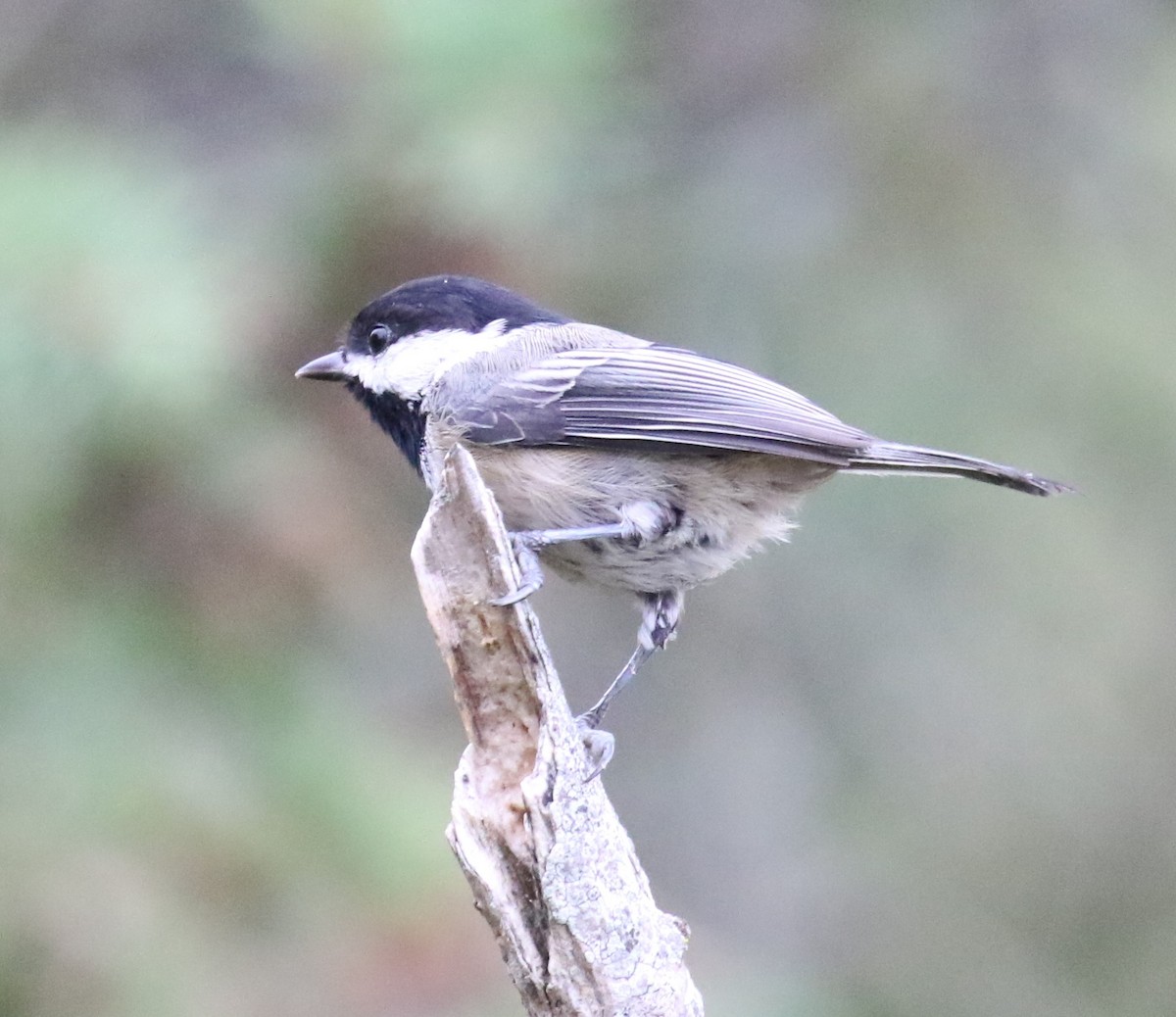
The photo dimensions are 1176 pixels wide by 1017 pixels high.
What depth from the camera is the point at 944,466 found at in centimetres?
321

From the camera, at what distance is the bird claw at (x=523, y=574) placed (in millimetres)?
2492

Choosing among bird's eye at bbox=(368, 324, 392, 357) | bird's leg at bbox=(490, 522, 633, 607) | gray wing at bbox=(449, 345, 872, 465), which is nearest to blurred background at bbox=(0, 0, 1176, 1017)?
bird's eye at bbox=(368, 324, 392, 357)

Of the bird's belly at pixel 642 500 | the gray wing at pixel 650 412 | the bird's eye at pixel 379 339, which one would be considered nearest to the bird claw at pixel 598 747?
the bird's belly at pixel 642 500

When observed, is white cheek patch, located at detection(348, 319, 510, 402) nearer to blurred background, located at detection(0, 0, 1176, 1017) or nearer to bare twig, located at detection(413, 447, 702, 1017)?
blurred background, located at detection(0, 0, 1176, 1017)

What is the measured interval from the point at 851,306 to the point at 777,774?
1723 millimetres

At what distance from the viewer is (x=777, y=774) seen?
19.3 ft

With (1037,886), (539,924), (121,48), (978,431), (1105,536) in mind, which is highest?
(121,48)

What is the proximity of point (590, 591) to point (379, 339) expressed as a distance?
2.16 metres

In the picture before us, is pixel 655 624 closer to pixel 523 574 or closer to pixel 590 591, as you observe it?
pixel 523 574

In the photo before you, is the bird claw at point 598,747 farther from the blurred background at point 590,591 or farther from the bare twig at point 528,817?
the blurred background at point 590,591

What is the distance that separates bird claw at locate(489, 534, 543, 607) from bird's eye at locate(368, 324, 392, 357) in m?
0.59

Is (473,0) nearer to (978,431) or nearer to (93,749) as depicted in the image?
(93,749)

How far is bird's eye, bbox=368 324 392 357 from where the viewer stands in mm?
3378

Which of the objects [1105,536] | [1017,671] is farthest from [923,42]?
[1017,671]
